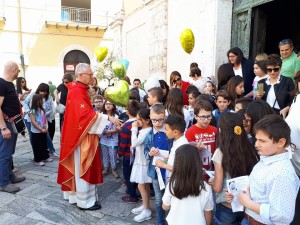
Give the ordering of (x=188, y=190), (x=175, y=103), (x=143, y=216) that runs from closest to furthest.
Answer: (x=188, y=190) < (x=143, y=216) < (x=175, y=103)

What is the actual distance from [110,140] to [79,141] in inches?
42.1

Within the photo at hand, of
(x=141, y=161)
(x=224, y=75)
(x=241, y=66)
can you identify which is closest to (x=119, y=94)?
(x=141, y=161)

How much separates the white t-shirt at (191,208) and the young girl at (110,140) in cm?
234

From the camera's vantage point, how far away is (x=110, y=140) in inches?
174

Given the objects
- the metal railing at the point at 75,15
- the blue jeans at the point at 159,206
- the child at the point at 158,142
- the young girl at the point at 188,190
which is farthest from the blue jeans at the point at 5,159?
the metal railing at the point at 75,15

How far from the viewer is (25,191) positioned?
13.1ft

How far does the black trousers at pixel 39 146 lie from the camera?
519 cm

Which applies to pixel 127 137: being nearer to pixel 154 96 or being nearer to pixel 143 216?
pixel 154 96

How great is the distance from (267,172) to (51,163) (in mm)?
4641

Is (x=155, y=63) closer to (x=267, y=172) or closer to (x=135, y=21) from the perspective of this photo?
(x=135, y=21)

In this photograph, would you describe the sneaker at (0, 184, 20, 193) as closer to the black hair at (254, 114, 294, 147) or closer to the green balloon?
the green balloon

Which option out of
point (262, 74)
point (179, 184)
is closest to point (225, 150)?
point (179, 184)

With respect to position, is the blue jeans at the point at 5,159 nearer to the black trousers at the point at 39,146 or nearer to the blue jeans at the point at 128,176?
the black trousers at the point at 39,146

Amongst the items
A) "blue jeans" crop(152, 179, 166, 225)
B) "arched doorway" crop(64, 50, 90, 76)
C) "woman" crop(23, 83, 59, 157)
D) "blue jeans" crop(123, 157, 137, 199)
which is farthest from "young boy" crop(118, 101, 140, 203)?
"arched doorway" crop(64, 50, 90, 76)
